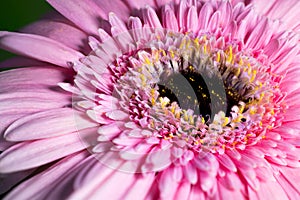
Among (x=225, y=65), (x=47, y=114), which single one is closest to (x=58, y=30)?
(x=47, y=114)

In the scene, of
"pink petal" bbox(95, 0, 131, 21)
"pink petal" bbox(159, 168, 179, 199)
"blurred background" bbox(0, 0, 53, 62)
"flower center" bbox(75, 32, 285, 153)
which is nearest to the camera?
"pink petal" bbox(159, 168, 179, 199)

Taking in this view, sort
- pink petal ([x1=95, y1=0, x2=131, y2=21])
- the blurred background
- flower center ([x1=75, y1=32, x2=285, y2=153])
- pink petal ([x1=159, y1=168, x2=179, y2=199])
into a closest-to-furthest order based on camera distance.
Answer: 1. pink petal ([x1=159, y1=168, x2=179, y2=199])
2. flower center ([x1=75, y1=32, x2=285, y2=153])
3. pink petal ([x1=95, y1=0, x2=131, y2=21])
4. the blurred background

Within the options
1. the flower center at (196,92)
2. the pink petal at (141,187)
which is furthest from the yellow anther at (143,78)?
the pink petal at (141,187)

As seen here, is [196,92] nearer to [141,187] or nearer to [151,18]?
[151,18]

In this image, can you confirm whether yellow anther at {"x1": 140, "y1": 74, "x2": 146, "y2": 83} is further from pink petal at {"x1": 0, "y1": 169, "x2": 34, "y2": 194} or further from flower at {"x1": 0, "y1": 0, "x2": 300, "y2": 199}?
pink petal at {"x1": 0, "y1": 169, "x2": 34, "y2": 194}

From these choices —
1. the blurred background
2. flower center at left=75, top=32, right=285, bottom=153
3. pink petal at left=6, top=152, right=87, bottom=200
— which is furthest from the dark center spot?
the blurred background

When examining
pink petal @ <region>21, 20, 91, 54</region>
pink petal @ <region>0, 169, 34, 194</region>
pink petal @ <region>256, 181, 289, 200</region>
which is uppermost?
pink petal @ <region>21, 20, 91, 54</region>

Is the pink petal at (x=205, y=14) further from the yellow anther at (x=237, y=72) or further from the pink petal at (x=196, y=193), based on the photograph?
the pink petal at (x=196, y=193)
